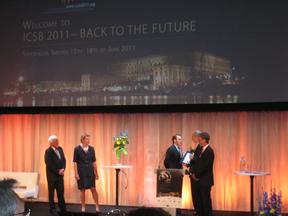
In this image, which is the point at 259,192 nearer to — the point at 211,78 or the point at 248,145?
the point at 248,145

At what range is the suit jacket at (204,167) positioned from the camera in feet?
20.9

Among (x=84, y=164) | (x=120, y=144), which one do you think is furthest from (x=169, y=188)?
(x=84, y=164)

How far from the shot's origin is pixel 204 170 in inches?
252

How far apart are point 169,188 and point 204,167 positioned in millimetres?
612

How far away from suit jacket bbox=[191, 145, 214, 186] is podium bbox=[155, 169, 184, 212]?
0.87 feet

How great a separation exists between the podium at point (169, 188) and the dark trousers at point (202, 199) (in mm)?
273

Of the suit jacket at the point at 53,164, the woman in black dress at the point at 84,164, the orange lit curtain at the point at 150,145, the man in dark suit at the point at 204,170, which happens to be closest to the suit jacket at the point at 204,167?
the man in dark suit at the point at 204,170

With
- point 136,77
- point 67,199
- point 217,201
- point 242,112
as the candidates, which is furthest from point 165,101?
point 67,199

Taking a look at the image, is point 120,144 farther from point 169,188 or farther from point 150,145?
point 169,188

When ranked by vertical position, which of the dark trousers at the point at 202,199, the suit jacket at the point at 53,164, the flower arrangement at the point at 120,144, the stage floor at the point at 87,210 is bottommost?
the stage floor at the point at 87,210

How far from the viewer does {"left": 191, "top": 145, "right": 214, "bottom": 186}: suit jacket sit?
6.36m

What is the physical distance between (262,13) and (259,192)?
2801mm

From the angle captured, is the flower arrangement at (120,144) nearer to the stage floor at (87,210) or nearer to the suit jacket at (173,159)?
the suit jacket at (173,159)

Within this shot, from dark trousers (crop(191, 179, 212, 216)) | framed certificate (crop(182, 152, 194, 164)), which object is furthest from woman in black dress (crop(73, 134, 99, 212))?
dark trousers (crop(191, 179, 212, 216))
